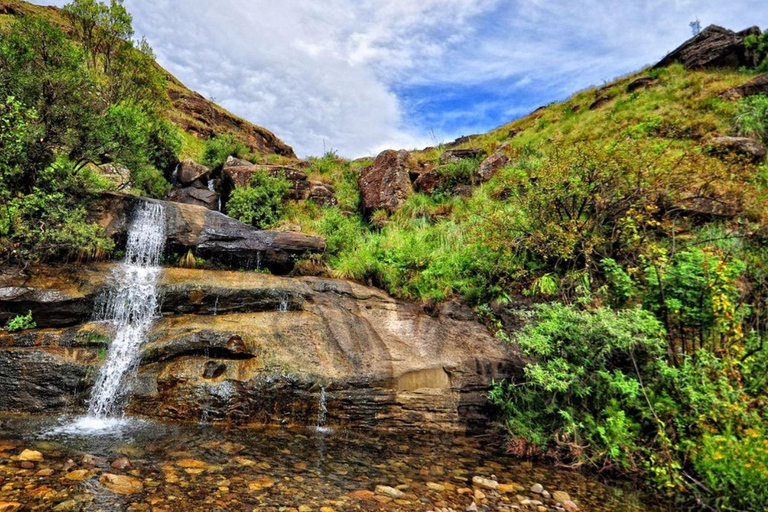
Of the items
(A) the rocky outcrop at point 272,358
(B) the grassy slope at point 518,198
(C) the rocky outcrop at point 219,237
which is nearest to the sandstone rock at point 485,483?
(A) the rocky outcrop at point 272,358

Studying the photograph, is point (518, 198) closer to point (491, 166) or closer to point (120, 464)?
point (491, 166)

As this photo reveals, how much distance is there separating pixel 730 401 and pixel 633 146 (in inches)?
216

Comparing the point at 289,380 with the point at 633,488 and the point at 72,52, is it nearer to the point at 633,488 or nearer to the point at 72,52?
the point at 633,488

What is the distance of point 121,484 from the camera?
12.9ft

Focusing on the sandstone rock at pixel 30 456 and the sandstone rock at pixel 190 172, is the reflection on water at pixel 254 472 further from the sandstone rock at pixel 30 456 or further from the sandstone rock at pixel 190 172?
the sandstone rock at pixel 190 172

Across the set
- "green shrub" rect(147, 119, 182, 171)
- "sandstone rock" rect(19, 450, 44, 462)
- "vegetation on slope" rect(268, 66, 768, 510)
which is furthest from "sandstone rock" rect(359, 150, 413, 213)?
"sandstone rock" rect(19, 450, 44, 462)

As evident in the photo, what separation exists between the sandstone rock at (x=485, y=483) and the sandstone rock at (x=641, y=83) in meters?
19.4

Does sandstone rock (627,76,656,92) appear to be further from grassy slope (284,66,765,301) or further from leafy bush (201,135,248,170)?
leafy bush (201,135,248,170)

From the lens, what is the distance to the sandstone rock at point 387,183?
14615mm

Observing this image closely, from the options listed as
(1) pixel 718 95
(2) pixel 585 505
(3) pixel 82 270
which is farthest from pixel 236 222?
(1) pixel 718 95

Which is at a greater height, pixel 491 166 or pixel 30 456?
pixel 491 166

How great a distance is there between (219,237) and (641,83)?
1976 centimetres

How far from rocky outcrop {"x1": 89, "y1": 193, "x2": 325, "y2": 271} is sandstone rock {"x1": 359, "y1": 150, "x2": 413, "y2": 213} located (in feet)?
14.8

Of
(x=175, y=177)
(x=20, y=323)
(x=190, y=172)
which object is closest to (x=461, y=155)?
(x=190, y=172)
